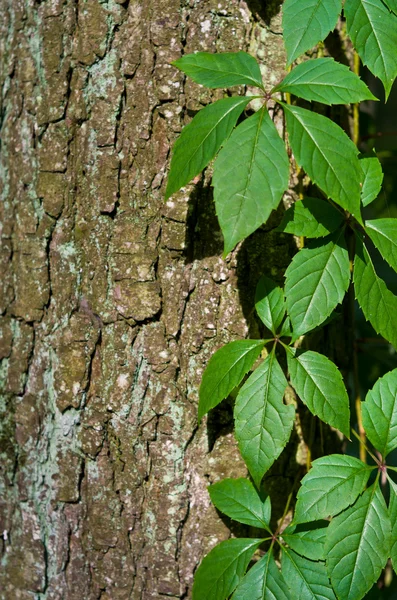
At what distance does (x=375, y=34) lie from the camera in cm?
109

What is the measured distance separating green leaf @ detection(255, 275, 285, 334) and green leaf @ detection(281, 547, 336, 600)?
0.43m

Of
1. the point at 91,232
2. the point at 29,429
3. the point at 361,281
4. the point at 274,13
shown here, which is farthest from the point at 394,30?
the point at 29,429

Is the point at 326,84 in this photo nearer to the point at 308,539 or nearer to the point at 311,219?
the point at 311,219

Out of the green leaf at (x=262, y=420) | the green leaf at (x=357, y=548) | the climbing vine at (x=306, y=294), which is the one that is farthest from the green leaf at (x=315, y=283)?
the green leaf at (x=357, y=548)

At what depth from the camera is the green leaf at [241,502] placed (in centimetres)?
120

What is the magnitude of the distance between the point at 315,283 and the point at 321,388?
191 millimetres

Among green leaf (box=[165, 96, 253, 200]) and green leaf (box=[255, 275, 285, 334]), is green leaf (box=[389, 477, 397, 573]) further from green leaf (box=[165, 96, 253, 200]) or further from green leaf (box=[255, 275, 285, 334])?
green leaf (box=[165, 96, 253, 200])

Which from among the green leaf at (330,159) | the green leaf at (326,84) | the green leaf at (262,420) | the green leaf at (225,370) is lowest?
the green leaf at (262,420)

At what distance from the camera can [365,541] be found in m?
1.10

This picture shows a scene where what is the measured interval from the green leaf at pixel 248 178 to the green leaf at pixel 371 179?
0.83ft

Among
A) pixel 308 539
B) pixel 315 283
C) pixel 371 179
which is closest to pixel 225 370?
pixel 315 283

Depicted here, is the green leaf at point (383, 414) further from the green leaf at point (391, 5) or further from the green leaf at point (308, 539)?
the green leaf at point (391, 5)

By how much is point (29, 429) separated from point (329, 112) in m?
1.00

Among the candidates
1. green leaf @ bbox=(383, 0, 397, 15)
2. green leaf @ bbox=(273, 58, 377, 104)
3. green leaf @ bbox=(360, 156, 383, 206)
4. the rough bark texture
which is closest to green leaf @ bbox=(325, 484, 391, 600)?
the rough bark texture
